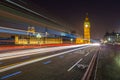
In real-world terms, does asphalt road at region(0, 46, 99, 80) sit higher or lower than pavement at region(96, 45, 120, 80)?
higher

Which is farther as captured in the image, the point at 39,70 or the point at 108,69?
the point at 108,69

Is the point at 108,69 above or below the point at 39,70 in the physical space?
below

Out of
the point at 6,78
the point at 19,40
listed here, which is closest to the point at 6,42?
the point at 19,40

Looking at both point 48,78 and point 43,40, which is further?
point 43,40

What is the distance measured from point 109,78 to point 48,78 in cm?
399

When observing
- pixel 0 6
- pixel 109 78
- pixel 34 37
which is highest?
pixel 0 6

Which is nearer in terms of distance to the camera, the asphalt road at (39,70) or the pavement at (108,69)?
the asphalt road at (39,70)

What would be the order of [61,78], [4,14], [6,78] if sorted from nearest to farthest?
[6,78] < [61,78] < [4,14]

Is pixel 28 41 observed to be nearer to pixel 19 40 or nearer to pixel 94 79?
pixel 19 40

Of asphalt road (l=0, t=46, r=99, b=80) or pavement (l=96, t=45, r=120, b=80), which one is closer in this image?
asphalt road (l=0, t=46, r=99, b=80)

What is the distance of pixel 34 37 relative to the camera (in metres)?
62.9

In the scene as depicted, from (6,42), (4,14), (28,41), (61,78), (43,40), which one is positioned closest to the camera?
(61,78)

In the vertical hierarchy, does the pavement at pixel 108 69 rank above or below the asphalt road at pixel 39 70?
below

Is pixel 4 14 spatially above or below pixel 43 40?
above
